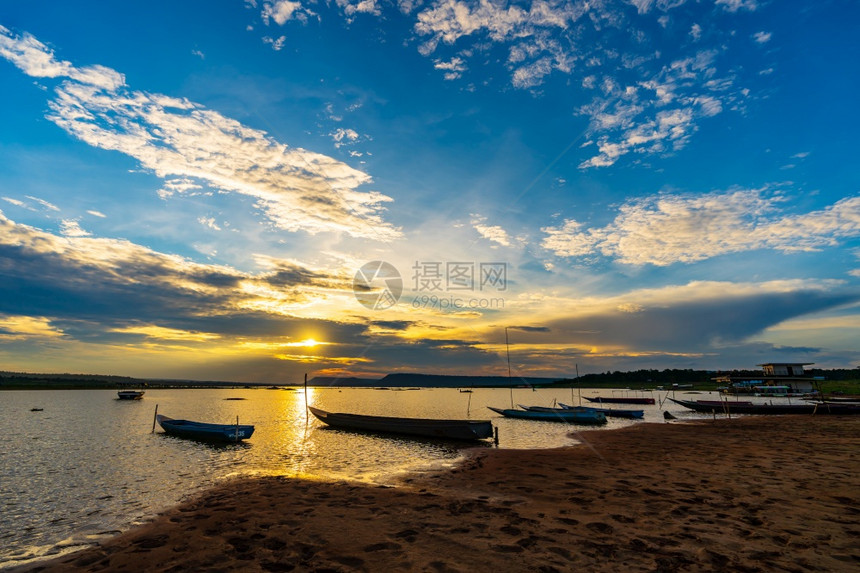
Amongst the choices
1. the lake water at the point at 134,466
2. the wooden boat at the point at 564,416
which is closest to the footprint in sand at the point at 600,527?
the lake water at the point at 134,466

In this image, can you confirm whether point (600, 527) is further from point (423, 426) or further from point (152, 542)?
point (423, 426)

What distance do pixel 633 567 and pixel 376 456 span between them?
21786mm

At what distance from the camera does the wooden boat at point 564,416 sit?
47469 mm

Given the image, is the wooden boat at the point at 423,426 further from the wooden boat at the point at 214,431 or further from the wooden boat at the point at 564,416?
the wooden boat at the point at 564,416

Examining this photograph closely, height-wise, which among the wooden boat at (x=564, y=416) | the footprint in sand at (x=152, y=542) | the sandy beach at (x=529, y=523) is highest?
the sandy beach at (x=529, y=523)

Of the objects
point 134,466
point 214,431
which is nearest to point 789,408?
point 214,431

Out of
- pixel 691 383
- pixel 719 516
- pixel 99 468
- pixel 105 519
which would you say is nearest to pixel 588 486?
pixel 719 516

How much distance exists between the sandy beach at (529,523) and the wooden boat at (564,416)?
96.9 feet

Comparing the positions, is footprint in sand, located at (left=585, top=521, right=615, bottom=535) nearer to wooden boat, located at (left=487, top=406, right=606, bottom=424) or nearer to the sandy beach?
the sandy beach

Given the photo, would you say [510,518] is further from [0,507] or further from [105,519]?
[0,507]

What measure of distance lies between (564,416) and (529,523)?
4068cm

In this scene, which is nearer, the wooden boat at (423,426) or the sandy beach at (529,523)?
the sandy beach at (529,523)

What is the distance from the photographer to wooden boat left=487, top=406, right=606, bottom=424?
47.5 metres

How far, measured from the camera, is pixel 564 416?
47.6 meters
